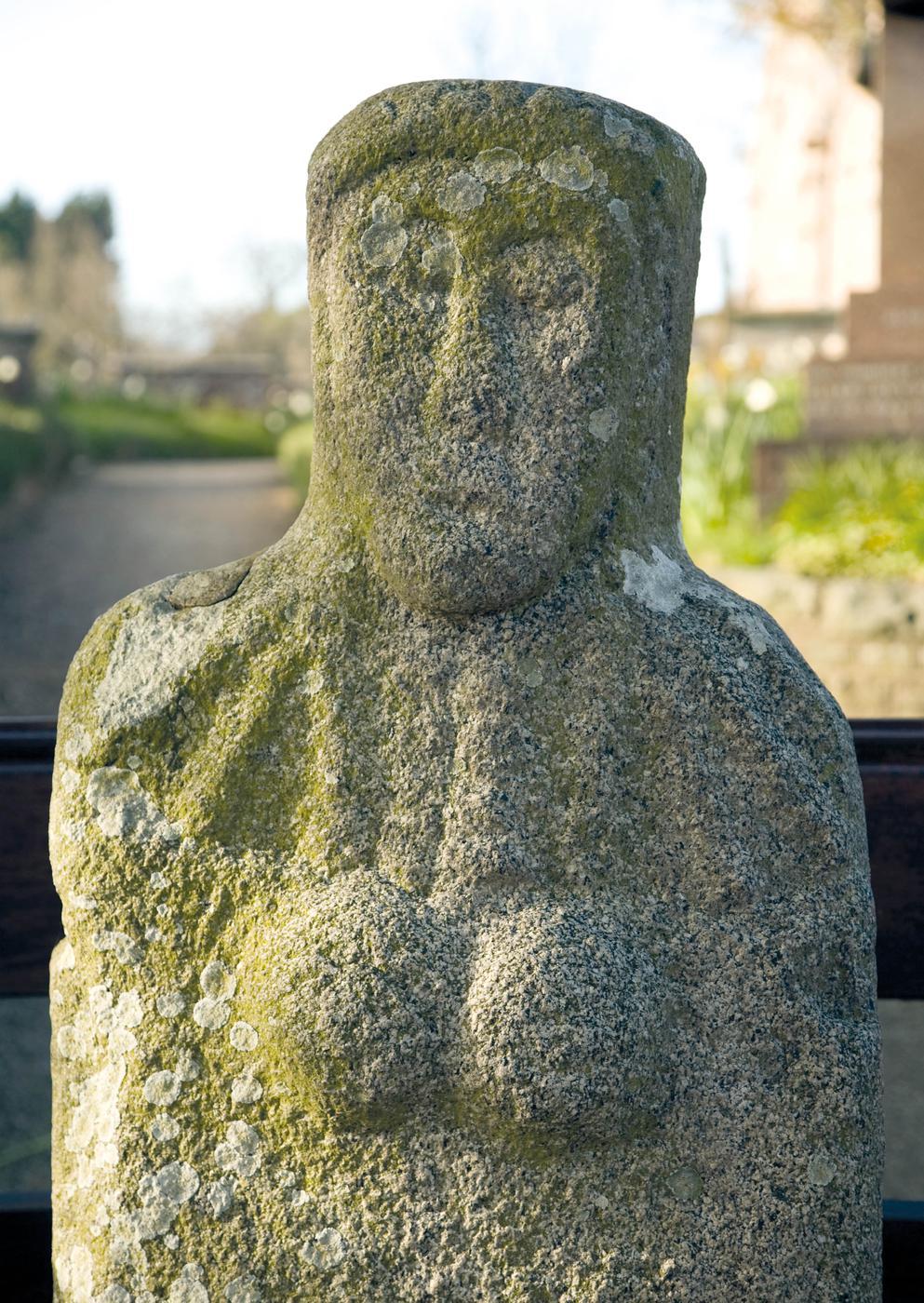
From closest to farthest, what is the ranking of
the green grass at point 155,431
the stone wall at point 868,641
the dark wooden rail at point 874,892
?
the dark wooden rail at point 874,892 < the stone wall at point 868,641 < the green grass at point 155,431

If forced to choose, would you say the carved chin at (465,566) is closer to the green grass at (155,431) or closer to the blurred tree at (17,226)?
the green grass at (155,431)

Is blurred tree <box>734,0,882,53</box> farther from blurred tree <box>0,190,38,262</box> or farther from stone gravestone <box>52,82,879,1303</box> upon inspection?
blurred tree <box>0,190,38,262</box>

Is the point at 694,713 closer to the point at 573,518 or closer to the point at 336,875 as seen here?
the point at 573,518

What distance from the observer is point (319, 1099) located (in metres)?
1.41

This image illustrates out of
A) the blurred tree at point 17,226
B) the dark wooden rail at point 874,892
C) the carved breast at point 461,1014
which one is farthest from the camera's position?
the blurred tree at point 17,226

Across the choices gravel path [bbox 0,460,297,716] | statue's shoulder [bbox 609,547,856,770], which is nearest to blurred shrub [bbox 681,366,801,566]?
gravel path [bbox 0,460,297,716]

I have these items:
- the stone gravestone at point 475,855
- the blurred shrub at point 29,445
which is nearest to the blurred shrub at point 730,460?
the stone gravestone at point 475,855

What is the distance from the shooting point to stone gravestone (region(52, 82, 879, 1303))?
4.62 feet

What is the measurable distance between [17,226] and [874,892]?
36.3 m

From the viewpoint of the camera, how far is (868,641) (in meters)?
6.90

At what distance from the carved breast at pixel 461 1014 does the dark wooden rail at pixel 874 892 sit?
3.00 ft

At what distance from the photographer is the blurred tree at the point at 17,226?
3403cm

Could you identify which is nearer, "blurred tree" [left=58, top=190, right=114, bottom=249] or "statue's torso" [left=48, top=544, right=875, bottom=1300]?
"statue's torso" [left=48, top=544, right=875, bottom=1300]

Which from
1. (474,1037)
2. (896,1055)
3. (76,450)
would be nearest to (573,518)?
(474,1037)
